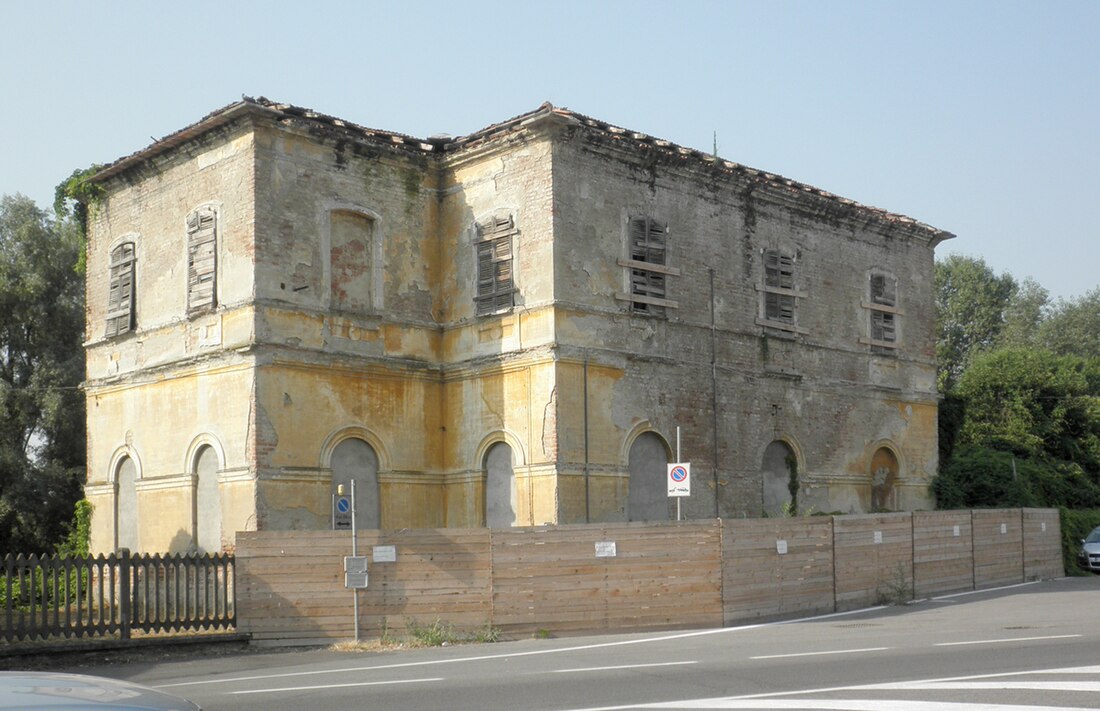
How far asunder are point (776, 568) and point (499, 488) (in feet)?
19.4

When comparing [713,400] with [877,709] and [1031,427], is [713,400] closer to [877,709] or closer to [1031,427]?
[877,709]

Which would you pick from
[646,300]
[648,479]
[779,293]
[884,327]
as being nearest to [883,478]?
[884,327]

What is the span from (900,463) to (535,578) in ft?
49.2

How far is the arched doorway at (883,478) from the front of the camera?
29.2m

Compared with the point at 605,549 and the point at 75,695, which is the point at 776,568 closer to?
the point at 605,549

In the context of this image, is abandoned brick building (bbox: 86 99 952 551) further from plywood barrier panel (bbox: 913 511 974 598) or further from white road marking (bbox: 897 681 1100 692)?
white road marking (bbox: 897 681 1100 692)

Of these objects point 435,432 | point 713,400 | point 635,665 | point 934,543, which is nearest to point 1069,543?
point 934,543

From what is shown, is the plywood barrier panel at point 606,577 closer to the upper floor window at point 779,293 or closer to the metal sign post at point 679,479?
the metal sign post at point 679,479

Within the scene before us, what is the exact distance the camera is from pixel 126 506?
2489 cm

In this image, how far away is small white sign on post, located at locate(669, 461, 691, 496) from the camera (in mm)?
Result: 19484

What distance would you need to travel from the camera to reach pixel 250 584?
57.0 ft

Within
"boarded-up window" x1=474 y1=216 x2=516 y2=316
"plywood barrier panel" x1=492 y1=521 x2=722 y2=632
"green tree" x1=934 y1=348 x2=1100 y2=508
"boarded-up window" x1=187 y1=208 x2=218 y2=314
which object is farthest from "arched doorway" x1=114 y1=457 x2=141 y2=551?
"green tree" x1=934 y1=348 x2=1100 y2=508

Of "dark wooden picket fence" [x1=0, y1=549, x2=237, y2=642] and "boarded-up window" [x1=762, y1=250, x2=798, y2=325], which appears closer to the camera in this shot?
"dark wooden picket fence" [x1=0, y1=549, x2=237, y2=642]

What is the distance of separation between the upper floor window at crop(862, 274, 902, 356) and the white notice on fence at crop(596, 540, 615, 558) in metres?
13.4
